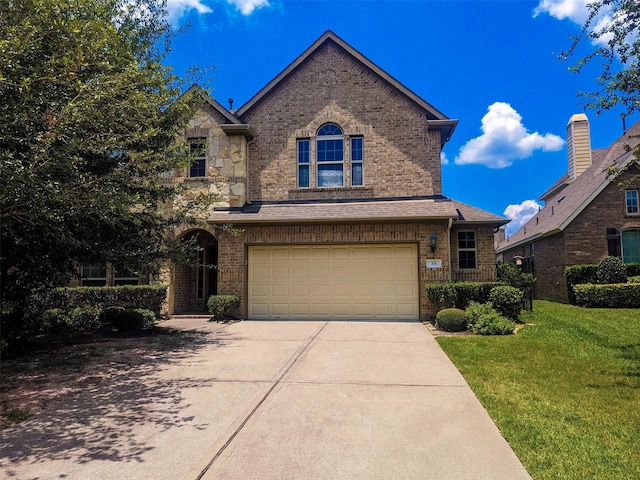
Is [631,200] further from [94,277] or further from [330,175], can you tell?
[94,277]

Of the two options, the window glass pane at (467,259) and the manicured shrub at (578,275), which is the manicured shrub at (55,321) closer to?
the window glass pane at (467,259)

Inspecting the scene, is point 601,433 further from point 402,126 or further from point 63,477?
point 402,126

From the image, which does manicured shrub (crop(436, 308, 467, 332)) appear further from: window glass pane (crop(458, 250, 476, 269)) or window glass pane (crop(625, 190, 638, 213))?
window glass pane (crop(625, 190, 638, 213))

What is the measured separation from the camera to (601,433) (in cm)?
436

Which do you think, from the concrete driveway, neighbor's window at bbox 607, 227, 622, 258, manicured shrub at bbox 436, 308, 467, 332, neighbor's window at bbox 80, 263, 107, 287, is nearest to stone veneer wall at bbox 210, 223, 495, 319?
manicured shrub at bbox 436, 308, 467, 332

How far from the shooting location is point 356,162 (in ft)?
49.5

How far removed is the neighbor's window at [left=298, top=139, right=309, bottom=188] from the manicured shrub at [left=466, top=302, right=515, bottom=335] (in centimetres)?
725

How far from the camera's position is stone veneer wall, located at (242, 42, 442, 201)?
14.7m

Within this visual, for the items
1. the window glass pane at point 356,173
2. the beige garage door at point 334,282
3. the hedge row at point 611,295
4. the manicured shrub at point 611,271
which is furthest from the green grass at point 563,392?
the window glass pane at point 356,173

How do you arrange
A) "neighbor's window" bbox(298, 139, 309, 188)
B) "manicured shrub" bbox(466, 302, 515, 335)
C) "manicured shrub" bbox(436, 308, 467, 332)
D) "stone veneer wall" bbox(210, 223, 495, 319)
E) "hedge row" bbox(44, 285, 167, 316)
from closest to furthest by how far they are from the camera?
"manicured shrub" bbox(466, 302, 515, 335) < "manicured shrub" bbox(436, 308, 467, 332) < "stone veneer wall" bbox(210, 223, 495, 319) < "hedge row" bbox(44, 285, 167, 316) < "neighbor's window" bbox(298, 139, 309, 188)

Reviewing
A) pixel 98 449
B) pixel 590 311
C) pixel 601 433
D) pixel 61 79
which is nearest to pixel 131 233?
pixel 61 79

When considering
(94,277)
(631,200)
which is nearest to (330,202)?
(94,277)

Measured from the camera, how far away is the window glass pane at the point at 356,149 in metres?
15.1

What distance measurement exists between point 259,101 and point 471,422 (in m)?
13.6
